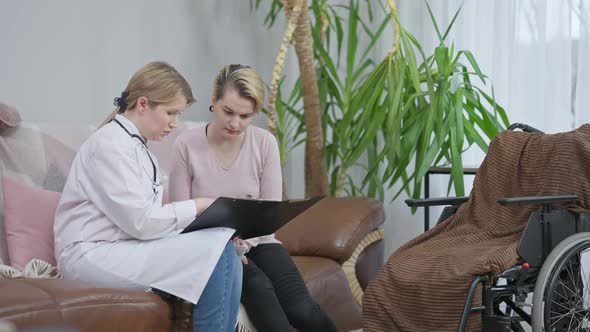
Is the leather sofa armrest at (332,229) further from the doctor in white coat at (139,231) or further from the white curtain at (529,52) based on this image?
the white curtain at (529,52)

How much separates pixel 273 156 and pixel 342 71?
167 centimetres

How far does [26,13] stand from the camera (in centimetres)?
306

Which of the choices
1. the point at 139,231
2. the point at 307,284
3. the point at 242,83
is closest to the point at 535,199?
the point at 307,284

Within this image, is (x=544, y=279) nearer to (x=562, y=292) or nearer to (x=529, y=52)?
(x=562, y=292)

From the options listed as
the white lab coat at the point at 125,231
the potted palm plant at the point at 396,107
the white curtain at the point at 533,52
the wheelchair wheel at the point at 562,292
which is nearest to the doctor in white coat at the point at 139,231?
the white lab coat at the point at 125,231

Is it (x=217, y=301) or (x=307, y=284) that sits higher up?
(x=217, y=301)

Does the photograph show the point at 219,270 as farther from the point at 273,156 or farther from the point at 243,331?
the point at 273,156

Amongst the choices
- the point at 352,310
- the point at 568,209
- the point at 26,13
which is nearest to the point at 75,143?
the point at 26,13

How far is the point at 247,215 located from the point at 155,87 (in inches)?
16.1

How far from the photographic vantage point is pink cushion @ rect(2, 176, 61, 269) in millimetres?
2398

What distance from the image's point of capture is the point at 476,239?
261cm

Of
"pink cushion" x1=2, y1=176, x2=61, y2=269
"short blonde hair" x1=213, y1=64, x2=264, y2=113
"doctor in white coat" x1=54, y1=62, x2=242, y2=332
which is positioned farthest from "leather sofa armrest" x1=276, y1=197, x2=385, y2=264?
"pink cushion" x1=2, y1=176, x2=61, y2=269

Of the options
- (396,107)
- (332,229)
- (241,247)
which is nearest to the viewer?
(241,247)

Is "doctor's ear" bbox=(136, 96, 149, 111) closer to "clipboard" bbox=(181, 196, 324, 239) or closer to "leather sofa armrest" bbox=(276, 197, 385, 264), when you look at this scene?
"clipboard" bbox=(181, 196, 324, 239)
